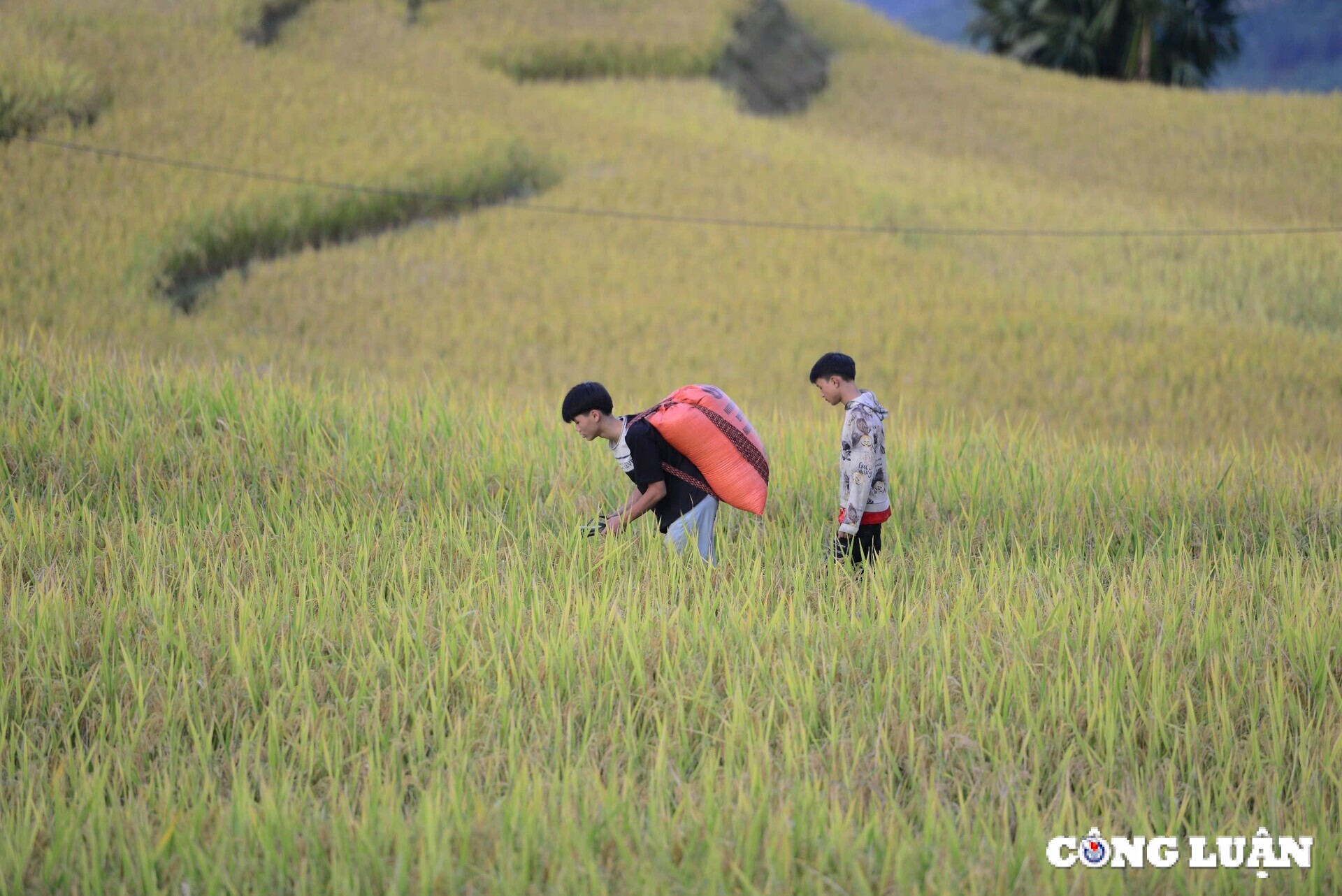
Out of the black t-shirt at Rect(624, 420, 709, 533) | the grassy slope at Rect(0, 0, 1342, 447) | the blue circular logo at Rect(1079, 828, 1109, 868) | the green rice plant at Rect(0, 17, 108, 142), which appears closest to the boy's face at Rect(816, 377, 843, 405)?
the black t-shirt at Rect(624, 420, 709, 533)

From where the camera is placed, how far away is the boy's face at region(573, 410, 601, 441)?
3203 millimetres

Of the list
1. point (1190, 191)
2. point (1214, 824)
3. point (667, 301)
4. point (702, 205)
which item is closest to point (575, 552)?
point (1214, 824)

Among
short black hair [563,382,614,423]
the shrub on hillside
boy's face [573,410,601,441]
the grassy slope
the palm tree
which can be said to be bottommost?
boy's face [573,410,601,441]

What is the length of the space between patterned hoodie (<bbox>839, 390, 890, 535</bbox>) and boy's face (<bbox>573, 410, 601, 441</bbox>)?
841mm

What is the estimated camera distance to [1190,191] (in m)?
14.8

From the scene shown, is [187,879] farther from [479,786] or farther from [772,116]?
[772,116]

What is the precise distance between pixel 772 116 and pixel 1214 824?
1729cm

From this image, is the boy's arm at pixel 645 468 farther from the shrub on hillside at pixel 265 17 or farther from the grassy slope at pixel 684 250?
the shrub on hillside at pixel 265 17

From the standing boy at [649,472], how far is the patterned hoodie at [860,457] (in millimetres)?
465

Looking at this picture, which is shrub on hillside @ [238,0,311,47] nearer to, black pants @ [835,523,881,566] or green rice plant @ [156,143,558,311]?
green rice plant @ [156,143,558,311]

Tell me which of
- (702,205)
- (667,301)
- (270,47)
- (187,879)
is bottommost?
(187,879)

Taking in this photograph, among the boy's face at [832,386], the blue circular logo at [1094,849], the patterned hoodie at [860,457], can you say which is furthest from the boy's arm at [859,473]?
the blue circular logo at [1094,849]

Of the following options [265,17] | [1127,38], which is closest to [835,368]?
[265,17]

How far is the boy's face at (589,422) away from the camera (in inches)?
126
